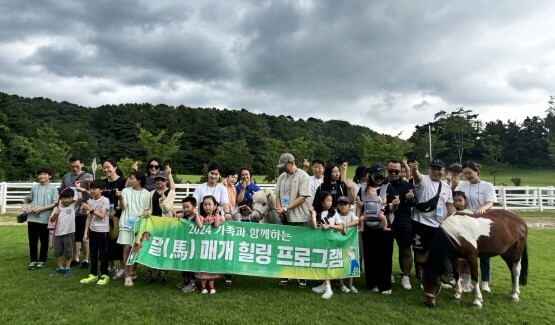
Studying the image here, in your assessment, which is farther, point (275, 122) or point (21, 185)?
point (275, 122)

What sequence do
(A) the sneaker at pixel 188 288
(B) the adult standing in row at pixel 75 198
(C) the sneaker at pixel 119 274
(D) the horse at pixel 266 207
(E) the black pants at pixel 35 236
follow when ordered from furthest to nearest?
(B) the adult standing in row at pixel 75 198 < (E) the black pants at pixel 35 236 < (D) the horse at pixel 266 207 < (C) the sneaker at pixel 119 274 < (A) the sneaker at pixel 188 288

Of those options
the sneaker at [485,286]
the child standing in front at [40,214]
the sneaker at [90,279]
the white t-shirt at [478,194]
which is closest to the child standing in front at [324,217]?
the white t-shirt at [478,194]

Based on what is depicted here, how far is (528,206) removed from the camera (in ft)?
58.5

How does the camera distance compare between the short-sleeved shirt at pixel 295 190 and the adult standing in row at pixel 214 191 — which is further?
the adult standing in row at pixel 214 191

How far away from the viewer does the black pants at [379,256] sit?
17.7ft

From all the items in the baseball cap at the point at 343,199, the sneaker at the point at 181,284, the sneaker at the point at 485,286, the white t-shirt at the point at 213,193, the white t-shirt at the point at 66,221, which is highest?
the white t-shirt at the point at 213,193

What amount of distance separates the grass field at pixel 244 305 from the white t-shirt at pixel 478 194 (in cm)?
135

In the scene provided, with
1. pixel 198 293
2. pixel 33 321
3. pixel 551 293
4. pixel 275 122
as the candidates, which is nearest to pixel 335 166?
pixel 198 293

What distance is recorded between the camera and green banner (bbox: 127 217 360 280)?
534cm

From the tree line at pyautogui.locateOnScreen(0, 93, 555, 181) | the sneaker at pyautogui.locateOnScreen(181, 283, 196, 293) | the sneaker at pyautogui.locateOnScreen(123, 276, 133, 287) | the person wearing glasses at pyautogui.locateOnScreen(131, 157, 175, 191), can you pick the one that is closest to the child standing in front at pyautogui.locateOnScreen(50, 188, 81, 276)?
the sneaker at pyautogui.locateOnScreen(123, 276, 133, 287)

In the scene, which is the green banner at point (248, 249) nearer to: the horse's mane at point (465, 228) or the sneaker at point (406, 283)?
the sneaker at point (406, 283)

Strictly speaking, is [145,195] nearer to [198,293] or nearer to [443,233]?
[198,293]

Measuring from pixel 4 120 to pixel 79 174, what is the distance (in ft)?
127

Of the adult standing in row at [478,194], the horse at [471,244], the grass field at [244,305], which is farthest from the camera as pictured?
the adult standing in row at [478,194]
